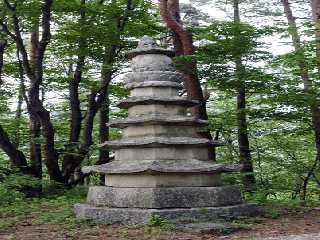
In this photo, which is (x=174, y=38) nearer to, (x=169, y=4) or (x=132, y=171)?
(x=169, y=4)

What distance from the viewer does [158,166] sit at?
24.5 ft

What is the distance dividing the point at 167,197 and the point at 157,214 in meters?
0.42

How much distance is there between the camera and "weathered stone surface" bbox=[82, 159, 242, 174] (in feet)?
24.5

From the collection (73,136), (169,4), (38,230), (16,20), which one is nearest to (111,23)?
(169,4)

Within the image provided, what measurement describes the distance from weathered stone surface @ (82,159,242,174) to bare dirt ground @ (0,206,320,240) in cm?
96

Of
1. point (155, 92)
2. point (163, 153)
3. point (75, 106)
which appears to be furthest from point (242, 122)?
point (163, 153)

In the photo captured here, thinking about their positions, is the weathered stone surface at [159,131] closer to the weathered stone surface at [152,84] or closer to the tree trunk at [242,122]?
the weathered stone surface at [152,84]

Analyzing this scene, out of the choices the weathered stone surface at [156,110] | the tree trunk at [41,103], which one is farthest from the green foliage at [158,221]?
the tree trunk at [41,103]

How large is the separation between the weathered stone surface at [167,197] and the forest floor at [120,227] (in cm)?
50

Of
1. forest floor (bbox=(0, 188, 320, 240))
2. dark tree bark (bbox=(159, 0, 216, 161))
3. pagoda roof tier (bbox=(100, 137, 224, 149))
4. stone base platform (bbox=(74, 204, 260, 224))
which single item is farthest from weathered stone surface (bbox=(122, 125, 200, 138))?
dark tree bark (bbox=(159, 0, 216, 161))

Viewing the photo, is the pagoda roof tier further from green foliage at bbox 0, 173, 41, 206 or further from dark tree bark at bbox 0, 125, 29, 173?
dark tree bark at bbox 0, 125, 29, 173

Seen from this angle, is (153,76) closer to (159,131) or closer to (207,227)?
(159,131)

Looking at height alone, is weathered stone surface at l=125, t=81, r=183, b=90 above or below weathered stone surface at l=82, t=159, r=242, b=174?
above

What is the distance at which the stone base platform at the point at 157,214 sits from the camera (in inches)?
282
